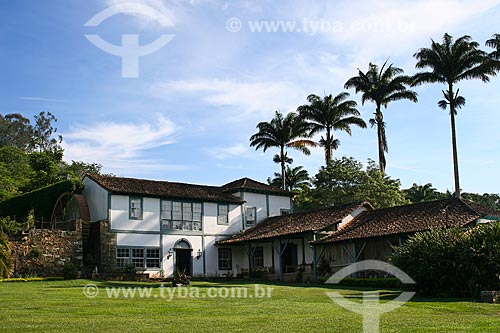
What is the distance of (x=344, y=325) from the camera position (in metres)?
11.6

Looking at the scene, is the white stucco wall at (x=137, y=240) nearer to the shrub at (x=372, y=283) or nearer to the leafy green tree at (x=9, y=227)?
the leafy green tree at (x=9, y=227)

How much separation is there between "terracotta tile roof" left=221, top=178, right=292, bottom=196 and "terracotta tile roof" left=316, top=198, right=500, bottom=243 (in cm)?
900

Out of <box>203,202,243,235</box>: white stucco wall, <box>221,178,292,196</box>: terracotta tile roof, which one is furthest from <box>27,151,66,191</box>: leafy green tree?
<box>203,202,243,235</box>: white stucco wall

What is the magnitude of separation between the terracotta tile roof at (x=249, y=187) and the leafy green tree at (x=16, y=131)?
43803 mm

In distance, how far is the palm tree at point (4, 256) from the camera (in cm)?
2597

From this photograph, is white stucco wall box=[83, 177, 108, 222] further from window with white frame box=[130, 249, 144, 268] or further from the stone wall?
window with white frame box=[130, 249, 144, 268]

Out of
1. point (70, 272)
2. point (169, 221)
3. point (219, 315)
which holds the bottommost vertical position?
point (219, 315)

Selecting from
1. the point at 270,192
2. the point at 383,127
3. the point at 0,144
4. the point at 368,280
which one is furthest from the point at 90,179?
the point at 0,144

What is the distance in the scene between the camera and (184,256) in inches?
1411

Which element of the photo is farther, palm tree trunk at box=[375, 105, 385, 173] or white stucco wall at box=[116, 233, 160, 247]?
palm tree trunk at box=[375, 105, 385, 173]

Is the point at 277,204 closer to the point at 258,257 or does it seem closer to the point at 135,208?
the point at 258,257

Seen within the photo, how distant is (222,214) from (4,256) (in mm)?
14784

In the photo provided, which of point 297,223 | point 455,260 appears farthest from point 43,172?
point 455,260

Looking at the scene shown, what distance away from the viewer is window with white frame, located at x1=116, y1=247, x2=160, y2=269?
3256 cm
